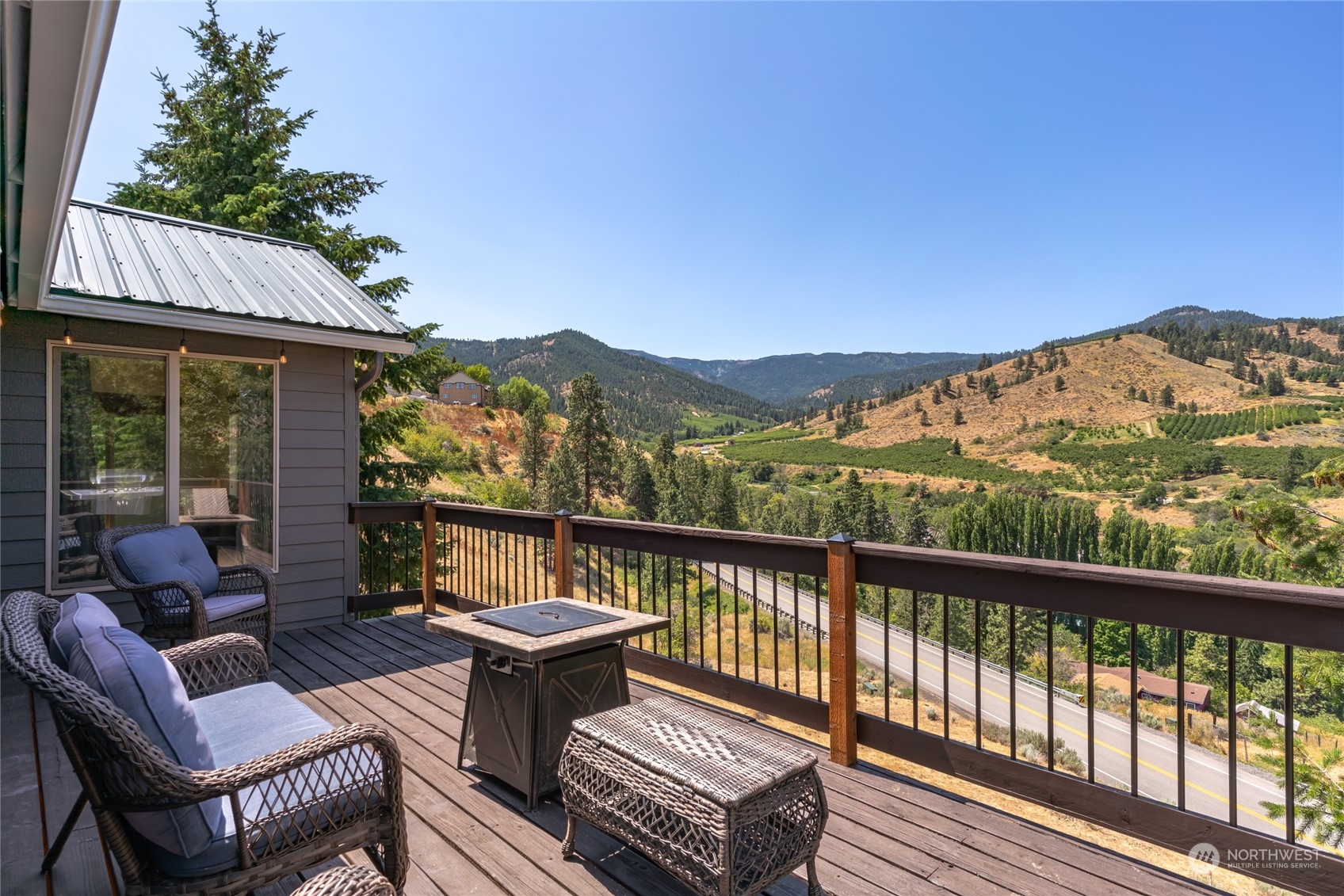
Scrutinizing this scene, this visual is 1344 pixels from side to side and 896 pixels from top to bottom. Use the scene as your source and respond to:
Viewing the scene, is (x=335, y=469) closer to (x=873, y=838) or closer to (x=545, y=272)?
(x=873, y=838)

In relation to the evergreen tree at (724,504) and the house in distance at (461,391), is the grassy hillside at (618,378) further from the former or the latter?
the evergreen tree at (724,504)

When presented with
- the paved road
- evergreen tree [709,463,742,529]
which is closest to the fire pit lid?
the paved road

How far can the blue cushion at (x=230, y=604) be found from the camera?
3.62 m

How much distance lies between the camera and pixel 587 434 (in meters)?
33.0

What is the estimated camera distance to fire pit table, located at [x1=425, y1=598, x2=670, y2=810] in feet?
8.04

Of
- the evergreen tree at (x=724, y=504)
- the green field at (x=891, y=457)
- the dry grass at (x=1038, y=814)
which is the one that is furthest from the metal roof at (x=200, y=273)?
the green field at (x=891, y=457)

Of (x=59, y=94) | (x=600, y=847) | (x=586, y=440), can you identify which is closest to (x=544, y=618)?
(x=600, y=847)

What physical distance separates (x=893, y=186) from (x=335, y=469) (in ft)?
126

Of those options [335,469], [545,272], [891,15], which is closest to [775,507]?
[545,272]

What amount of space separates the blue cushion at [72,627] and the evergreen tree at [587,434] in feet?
101

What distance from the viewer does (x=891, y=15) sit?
10289 millimetres

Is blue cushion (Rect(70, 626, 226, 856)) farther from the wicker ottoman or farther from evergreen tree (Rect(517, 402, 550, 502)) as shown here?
evergreen tree (Rect(517, 402, 550, 502))

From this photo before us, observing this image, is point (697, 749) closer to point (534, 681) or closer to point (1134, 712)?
point (534, 681)

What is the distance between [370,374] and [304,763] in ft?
13.3
